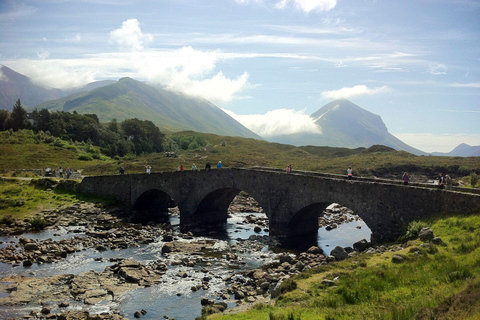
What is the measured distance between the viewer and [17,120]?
103m

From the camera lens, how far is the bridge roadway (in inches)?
1011

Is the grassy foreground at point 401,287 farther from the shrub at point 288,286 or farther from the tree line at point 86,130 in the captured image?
the tree line at point 86,130

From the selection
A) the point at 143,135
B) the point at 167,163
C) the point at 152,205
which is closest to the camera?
the point at 152,205

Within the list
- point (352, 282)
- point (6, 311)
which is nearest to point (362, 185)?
point (352, 282)

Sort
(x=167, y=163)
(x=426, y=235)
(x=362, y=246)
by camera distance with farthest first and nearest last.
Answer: (x=167, y=163) < (x=362, y=246) < (x=426, y=235)

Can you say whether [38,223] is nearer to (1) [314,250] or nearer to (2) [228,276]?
(2) [228,276]

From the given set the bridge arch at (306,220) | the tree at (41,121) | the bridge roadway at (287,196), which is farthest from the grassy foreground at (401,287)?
the tree at (41,121)

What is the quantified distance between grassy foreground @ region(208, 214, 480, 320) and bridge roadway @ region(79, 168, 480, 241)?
3.62 meters

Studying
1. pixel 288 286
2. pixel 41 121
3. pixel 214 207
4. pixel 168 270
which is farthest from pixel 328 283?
pixel 41 121

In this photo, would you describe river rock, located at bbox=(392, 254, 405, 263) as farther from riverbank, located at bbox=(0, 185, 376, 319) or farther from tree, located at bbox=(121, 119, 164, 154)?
tree, located at bbox=(121, 119, 164, 154)

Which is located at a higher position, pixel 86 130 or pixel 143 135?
pixel 86 130

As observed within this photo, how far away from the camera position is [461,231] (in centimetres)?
2120

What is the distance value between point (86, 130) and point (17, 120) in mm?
16371

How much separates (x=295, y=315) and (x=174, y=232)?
85.8ft
